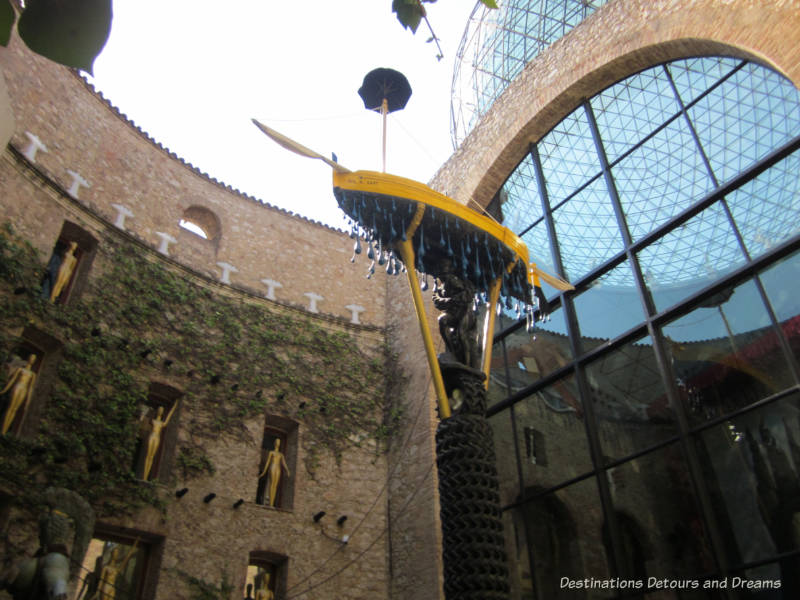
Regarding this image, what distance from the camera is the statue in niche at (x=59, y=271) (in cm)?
945

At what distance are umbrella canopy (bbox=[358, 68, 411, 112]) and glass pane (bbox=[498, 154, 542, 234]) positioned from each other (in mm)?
3137

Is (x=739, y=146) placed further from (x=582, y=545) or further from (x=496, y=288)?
(x=582, y=545)

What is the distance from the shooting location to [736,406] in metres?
7.01

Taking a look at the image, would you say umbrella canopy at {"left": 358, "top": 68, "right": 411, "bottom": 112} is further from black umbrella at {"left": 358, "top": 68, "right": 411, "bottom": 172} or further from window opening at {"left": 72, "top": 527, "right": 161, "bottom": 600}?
window opening at {"left": 72, "top": 527, "right": 161, "bottom": 600}

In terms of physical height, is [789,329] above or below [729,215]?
below

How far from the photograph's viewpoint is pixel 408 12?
183 centimetres

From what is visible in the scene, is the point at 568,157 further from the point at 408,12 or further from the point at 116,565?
the point at 408,12

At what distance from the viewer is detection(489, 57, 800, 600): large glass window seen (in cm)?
679

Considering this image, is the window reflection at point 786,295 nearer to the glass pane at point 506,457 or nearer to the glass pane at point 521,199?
the glass pane at point 506,457

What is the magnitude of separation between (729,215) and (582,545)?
4.24 metres

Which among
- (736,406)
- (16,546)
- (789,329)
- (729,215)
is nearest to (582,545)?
(736,406)

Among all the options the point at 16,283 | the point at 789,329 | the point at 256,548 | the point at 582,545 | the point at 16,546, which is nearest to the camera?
the point at 789,329

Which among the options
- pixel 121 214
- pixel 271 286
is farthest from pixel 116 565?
pixel 271 286

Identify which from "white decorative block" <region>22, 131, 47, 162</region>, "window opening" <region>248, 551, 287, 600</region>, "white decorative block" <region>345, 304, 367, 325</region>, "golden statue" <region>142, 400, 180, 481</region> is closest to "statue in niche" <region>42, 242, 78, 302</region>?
"white decorative block" <region>22, 131, 47, 162</region>
